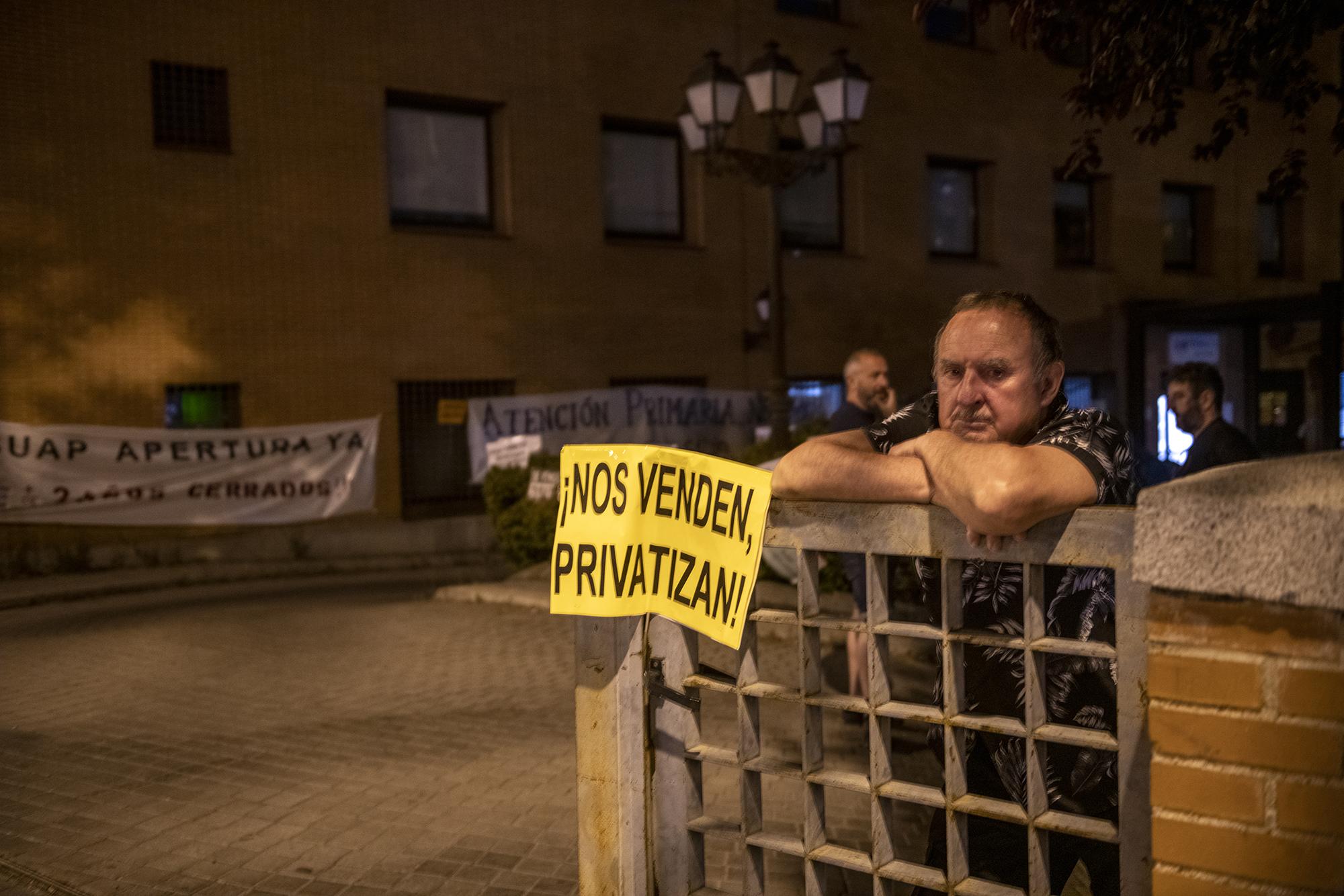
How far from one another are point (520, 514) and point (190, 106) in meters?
6.82

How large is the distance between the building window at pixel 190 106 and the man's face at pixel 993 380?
13.8 metres

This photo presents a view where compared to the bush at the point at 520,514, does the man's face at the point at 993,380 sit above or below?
above

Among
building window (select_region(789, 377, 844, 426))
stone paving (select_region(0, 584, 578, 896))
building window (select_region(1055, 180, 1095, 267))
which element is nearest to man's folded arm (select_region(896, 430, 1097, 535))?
stone paving (select_region(0, 584, 578, 896))

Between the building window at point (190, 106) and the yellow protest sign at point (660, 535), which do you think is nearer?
the yellow protest sign at point (660, 535)

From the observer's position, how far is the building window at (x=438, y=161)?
16125 mm

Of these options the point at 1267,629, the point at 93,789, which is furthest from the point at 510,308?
the point at 1267,629

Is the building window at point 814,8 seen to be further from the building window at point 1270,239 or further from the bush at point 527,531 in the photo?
the building window at point 1270,239

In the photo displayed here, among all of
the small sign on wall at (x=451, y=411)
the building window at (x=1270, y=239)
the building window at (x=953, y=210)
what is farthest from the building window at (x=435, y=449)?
the building window at (x=1270, y=239)

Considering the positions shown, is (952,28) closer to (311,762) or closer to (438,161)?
(438,161)

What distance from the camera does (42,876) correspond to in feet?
14.2

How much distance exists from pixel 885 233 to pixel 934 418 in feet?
58.9

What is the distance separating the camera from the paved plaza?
14.6 feet

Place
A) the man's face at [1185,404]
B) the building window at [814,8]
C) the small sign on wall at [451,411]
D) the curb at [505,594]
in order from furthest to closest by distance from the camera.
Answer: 1. the building window at [814,8]
2. the small sign on wall at [451,411]
3. the curb at [505,594]
4. the man's face at [1185,404]

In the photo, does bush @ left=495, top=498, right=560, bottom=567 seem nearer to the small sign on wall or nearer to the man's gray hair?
the small sign on wall
